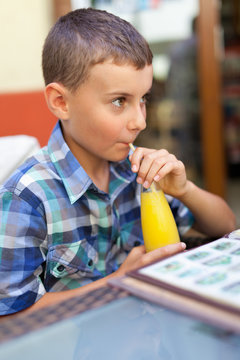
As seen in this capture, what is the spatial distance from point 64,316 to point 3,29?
2110mm

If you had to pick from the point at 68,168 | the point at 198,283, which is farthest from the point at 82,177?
the point at 198,283

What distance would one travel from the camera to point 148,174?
98cm

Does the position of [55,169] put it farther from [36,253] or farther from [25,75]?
[25,75]

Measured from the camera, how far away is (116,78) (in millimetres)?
987

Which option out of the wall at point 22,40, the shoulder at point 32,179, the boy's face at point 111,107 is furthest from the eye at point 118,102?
the wall at point 22,40

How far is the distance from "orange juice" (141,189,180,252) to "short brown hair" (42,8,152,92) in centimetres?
30

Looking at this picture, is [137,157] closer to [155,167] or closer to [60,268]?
[155,167]

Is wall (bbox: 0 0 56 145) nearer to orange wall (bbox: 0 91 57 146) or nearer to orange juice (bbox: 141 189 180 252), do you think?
orange wall (bbox: 0 91 57 146)

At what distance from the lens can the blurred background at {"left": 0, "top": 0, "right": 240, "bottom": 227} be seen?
2.45 metres

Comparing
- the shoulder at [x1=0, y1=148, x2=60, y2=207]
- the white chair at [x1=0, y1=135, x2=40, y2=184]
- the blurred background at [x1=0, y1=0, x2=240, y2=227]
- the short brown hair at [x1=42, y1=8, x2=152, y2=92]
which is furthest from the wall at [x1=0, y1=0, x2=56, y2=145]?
the shoulder at [x1=0, y1=148, x2=60, y2=207]

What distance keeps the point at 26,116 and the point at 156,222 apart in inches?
30.6

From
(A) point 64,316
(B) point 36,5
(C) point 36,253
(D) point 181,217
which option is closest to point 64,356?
(A) point 64,316

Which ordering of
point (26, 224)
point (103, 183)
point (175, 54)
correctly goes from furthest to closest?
point (175, 54)
point (103, 183)
point (26, 224)

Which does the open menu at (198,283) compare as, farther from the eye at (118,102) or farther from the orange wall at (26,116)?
the orange wall at (26,116)
